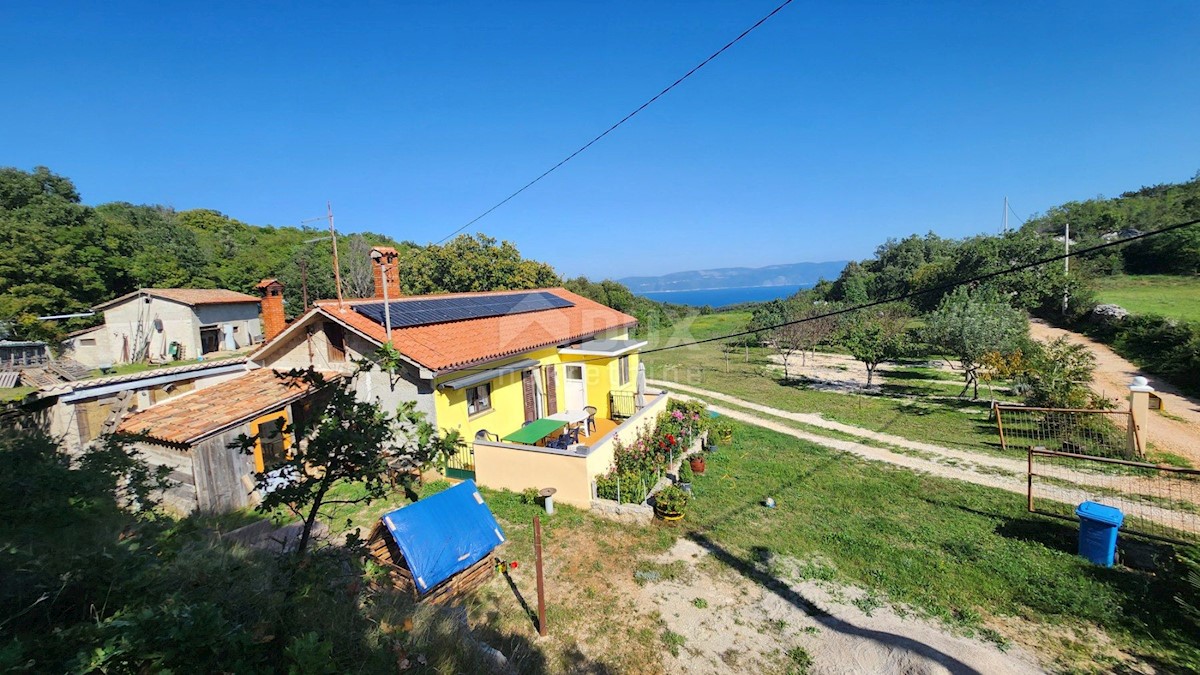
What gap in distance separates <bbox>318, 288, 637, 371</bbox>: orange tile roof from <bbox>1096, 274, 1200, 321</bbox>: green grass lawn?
29993 millimetres

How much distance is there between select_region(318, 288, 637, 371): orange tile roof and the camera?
11251 millimetres

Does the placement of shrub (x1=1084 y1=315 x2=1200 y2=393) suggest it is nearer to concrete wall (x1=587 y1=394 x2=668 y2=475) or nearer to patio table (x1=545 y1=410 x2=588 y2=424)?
concrete wall (x1=587 y1=394 x2=668 y2=475)

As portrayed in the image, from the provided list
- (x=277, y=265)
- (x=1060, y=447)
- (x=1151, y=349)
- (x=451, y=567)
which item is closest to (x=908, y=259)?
(x=1151, y=349)

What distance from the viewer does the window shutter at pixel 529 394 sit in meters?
14.1

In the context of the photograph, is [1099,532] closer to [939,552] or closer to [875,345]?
[939,552]

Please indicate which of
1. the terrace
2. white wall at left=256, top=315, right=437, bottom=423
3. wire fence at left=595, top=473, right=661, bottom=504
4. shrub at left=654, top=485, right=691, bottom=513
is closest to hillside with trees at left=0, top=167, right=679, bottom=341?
white wall at left=256, top=315, right=437, bottom=423

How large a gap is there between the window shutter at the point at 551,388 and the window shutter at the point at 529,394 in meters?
0.69

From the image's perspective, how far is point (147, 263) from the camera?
35.3 meters

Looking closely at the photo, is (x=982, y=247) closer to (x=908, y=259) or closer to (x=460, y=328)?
(x=908, y=259)

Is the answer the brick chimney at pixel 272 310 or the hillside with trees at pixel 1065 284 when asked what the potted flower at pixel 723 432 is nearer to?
the hillside with trees at pixel 1065 284

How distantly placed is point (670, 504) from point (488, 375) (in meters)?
5.85

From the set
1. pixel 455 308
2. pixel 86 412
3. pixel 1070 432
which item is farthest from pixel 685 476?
pixel 86 412

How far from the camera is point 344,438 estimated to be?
3.42 metres

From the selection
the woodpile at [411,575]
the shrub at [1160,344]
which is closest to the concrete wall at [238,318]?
the woodpile at [411,575]
